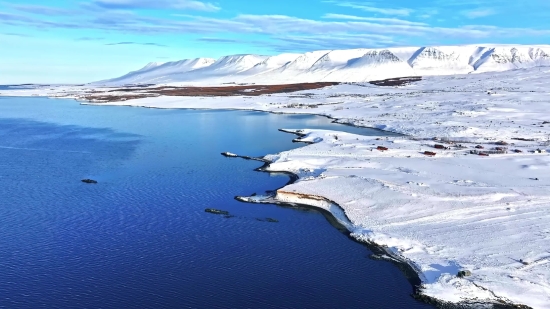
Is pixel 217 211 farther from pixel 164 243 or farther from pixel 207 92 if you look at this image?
pixel 207 92

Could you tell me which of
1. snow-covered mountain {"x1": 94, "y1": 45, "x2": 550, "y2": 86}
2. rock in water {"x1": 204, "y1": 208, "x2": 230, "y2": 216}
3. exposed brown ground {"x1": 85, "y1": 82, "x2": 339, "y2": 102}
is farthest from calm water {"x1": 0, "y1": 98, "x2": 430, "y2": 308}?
snow-covered mountain {"x1": 94, "y1": 45, "x2": 550, "y2": 86}

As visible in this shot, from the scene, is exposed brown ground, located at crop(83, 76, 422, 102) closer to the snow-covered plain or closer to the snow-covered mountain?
the snow-covered mountain

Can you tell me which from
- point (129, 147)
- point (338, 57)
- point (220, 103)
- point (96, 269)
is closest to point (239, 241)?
point (96, 269)

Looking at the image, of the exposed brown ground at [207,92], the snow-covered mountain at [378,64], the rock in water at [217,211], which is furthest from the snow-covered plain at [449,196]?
the snow-covered mountain at [378,64]

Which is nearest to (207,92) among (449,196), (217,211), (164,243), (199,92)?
(199,92)

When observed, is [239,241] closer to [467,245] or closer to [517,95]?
[467,245]
